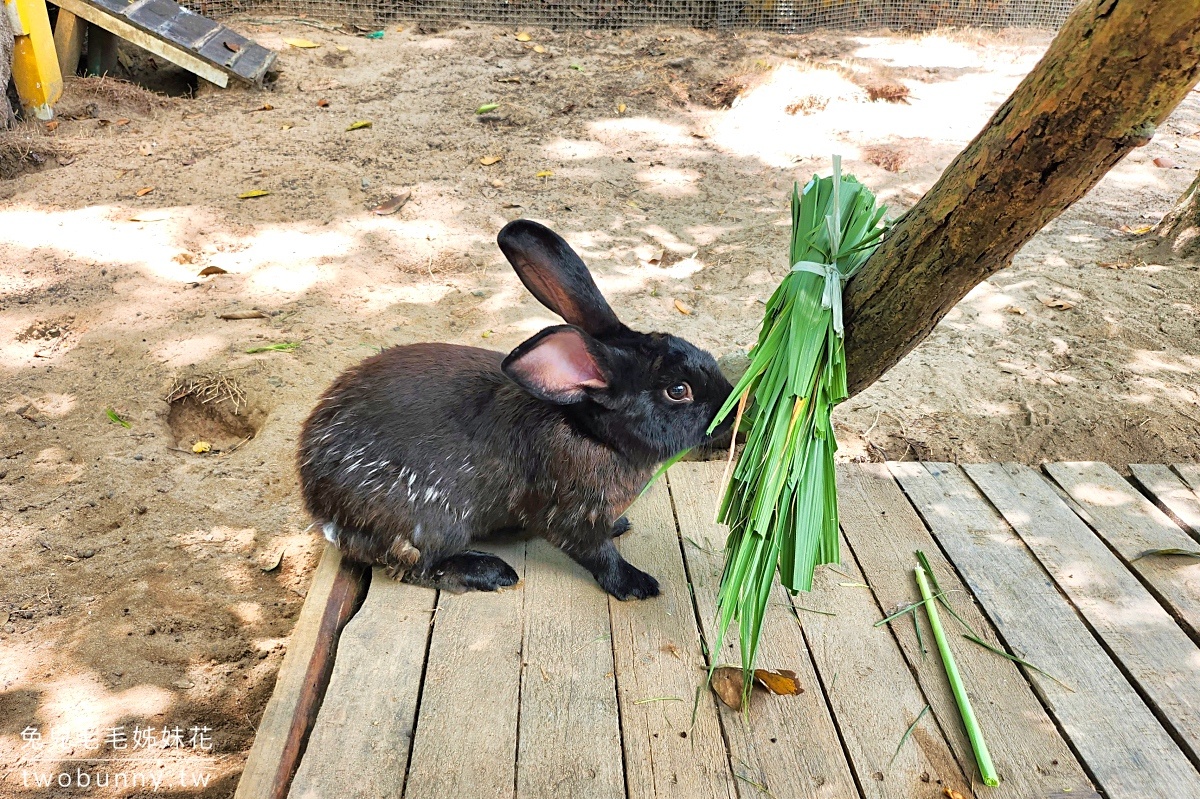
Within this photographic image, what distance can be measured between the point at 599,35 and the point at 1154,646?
845 cm

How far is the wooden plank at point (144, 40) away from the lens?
24.5ft

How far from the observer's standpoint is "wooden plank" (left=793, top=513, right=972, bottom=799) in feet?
7.34

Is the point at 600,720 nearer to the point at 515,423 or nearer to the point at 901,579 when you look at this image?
the point at 515,423

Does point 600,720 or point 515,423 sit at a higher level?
point 515,423

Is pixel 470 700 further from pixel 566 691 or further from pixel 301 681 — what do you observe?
pixel 301 681

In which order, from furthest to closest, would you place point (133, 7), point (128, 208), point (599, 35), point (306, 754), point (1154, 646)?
A: point (599, 35), point (133, 7), point (128, 208), point (1154, 646), point (306, 754)

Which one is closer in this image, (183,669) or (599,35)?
(183,669)

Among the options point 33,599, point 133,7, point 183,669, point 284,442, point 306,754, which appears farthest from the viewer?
point 133,7

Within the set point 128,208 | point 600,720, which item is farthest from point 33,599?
point 128,208

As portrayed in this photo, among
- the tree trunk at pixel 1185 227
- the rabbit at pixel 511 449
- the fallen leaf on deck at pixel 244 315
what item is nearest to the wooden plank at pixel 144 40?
the fallen leaf on deck at pixel 244 315

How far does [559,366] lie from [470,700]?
0.97 meters

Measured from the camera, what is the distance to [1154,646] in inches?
104

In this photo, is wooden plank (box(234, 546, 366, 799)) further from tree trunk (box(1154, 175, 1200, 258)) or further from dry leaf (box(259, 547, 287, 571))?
tree trunk (box(1154, 175, 1200, 258))

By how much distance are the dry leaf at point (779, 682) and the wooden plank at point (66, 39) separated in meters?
8.08
